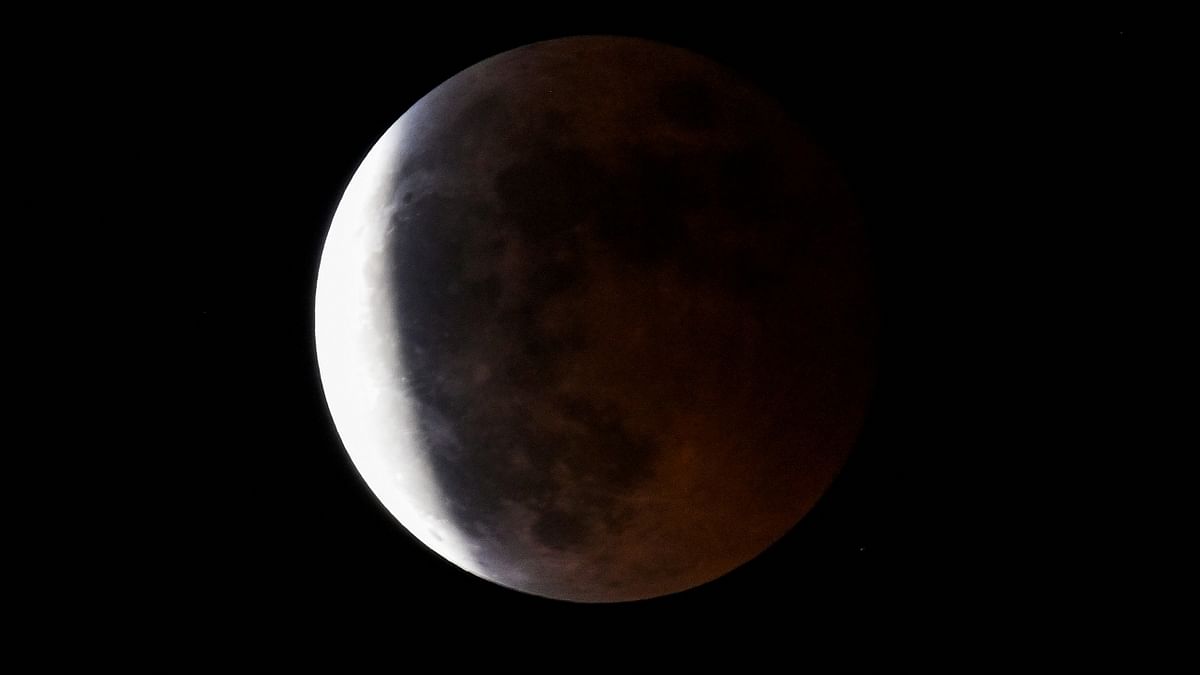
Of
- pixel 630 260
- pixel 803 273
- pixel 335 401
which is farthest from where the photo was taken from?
pixel 335 401

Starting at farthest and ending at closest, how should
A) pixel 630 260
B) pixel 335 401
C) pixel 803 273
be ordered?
1. pixel 335 401
2. pixel 803 273
3. pixel 630 260

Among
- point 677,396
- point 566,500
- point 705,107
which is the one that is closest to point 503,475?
point 566,500

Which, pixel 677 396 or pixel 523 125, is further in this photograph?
pixel 523 125

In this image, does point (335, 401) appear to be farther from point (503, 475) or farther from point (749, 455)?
point (749, 455)

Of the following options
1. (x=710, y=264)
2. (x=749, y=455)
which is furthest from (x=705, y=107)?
(x=749, y=455)

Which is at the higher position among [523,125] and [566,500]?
[523,125]

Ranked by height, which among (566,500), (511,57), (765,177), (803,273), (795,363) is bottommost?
(566,500)
